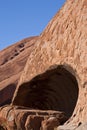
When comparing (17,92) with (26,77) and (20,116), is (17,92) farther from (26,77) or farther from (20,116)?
(20,116)

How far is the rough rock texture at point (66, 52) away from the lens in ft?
27.8

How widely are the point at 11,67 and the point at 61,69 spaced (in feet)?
114

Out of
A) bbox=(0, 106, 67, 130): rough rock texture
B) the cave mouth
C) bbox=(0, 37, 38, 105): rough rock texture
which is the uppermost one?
bbox=(0, 37, 38, 105): rough rock texture

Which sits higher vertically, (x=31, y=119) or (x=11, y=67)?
(x=11, y=67)

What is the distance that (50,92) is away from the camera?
12031mm

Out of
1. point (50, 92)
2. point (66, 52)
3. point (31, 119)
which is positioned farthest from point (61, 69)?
point (50, 92)

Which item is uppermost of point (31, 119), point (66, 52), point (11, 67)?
point (11, 67)

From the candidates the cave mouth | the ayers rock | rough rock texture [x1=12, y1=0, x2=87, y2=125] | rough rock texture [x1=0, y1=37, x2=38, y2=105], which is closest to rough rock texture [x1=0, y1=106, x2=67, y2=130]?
the ayers rock

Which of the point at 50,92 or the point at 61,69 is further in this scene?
the point at 50,92

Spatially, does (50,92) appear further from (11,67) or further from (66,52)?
(11,67)

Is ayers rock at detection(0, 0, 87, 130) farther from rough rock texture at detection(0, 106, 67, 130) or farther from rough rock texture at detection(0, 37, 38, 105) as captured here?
rough rock texture at detection(0, 37, 38, 105)

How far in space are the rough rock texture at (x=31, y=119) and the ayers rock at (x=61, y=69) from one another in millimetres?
81

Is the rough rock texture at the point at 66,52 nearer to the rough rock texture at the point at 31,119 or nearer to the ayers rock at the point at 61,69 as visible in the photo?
the ayers rock at the point at 61,69

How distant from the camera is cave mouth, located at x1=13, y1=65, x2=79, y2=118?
1105cm
